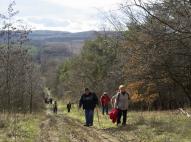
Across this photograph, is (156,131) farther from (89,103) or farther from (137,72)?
(137,72)

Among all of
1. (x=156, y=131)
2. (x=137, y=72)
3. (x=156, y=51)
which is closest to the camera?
(x=156, y=131)

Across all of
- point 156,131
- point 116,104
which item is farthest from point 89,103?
point 156,131

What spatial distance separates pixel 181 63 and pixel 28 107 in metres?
30.4

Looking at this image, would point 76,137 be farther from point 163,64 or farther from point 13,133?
point 163,64

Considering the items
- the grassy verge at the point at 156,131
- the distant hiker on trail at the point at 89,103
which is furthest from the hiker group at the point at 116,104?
the grassy verge at the point at 156,131

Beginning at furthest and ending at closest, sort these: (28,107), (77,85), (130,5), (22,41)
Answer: (77,85)
(28,107)
(22,41)
(130,5)

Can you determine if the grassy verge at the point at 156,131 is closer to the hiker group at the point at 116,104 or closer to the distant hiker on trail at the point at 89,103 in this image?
the hiker group at the point at 116,104

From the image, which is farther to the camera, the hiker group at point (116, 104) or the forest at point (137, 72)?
the hiker group at point (116, 104)

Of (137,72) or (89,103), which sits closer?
(89,103)

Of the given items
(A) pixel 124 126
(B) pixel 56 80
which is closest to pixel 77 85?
(A) pixel 124 126

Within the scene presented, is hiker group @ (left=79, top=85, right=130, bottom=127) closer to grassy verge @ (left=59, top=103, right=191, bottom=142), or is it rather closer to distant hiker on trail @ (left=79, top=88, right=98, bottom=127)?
distant hiker on trail @ (left=79, top=88, right=98, bottom=127)

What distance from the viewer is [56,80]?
14425 centimetres

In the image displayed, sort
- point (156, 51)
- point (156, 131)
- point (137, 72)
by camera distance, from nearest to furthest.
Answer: point (156, 131), point (156, 51), point (137, 72)

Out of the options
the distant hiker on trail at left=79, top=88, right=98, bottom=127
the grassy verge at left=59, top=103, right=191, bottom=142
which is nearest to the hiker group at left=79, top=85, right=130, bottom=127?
the distant hiker on trail at left=79, top=88, right=98, bottom=127
